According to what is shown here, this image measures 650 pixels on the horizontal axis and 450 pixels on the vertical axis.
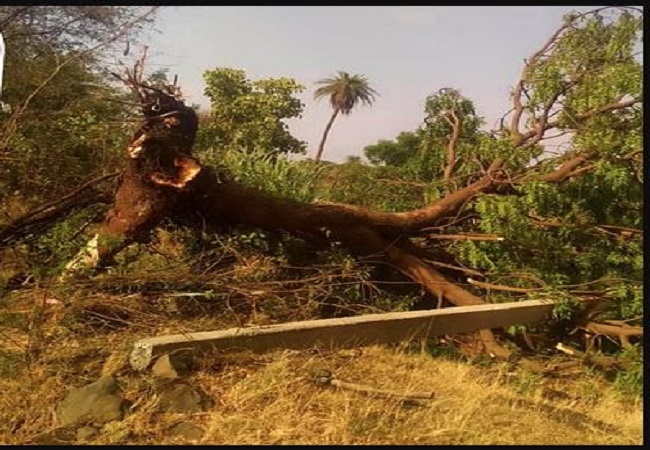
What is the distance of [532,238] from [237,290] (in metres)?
2.89

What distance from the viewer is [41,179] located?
18.7ft

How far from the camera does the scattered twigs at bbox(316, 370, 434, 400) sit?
347 cm

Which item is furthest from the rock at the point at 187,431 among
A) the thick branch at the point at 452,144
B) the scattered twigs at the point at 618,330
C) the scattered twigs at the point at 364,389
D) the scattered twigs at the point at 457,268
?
the thick branch at the point at 452,144

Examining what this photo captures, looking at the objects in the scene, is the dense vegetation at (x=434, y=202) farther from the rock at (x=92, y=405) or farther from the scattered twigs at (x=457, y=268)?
the rock at (x=92, y=405)

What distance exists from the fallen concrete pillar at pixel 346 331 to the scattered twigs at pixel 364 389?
1.20 ft

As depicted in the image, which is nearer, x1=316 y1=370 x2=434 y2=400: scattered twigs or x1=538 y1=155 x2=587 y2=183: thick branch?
x1=316 y1=370 x2=434 y2=400: scattered twigs

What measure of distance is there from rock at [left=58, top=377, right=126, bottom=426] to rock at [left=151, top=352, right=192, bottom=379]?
262mm

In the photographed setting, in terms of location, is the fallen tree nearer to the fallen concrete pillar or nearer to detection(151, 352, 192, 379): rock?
the fallen concrete pillar

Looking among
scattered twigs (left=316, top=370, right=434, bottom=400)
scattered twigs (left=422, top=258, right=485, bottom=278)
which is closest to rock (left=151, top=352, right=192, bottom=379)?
scattered twigs (left=316, top=370, right=434, bottom=400)

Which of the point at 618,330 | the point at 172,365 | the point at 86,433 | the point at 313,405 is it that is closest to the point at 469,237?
the point at 618,330

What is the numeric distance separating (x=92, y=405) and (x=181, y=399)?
1.45ft

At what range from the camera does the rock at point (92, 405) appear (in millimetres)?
3125

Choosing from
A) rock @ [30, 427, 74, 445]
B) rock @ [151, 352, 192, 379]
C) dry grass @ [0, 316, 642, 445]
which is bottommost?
rock @ [30, 427, 74, 445]

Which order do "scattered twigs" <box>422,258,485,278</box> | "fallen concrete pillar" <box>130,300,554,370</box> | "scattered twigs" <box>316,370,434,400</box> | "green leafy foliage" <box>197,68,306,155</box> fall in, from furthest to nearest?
"green leafy foliage" <box>197,68,306,155</box>, "scattered twigs" <box>422,258,485,278</box>, "fallen concrete pillar" <box>130,300,554,370</box>, "scattered twigs" <box>316,370,434,400</box>
